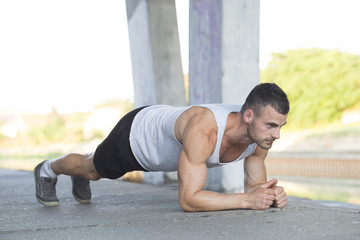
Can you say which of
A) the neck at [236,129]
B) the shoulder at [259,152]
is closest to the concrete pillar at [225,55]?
the shoulder at [259,152]

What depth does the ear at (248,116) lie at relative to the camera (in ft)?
10.2

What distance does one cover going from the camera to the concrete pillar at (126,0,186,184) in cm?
559

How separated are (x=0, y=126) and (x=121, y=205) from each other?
2087 inches

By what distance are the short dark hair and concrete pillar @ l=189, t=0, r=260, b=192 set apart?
5.00ft

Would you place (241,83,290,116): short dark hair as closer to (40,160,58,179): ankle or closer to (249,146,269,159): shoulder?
(249,146,269,159): shoulder

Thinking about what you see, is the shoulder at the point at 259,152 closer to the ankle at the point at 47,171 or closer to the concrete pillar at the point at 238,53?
the concrete pillar at the point at 238,53

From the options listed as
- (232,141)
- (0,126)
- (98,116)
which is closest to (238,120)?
(232,141)

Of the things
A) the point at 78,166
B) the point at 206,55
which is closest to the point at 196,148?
the point at 78,166

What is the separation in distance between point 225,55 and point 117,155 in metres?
1.54

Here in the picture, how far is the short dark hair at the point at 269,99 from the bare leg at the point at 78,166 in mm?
1357

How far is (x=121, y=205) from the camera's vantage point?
13.0ft

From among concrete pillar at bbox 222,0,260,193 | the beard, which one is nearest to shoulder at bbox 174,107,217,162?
the beard

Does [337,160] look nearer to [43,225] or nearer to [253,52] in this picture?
[253,52]

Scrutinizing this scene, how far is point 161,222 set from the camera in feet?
9.87
